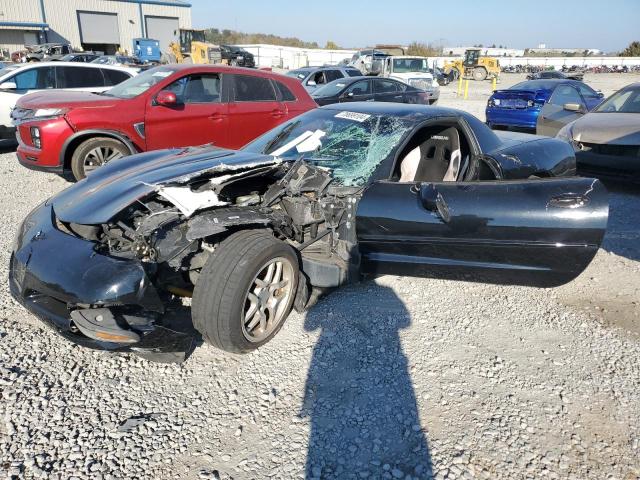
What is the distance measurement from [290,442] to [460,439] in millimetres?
804

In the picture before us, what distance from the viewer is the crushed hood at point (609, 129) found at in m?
5.83

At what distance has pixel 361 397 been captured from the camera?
8.17ft

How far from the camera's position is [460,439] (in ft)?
7.22

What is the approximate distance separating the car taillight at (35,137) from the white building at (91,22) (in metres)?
31.6

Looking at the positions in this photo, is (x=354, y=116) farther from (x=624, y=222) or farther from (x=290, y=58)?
(x=290, y=58)

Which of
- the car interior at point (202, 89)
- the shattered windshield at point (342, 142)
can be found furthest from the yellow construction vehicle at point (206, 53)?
the shattered windshield at point (342, 142)

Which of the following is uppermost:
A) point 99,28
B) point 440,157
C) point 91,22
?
point 91,22

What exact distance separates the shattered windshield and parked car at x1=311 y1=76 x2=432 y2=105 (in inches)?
262

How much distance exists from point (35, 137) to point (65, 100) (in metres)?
0.62

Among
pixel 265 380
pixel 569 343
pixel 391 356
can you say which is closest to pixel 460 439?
pixel 391 356

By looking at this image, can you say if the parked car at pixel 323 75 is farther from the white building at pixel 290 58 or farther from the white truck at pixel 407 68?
the white building at pixel 290 58

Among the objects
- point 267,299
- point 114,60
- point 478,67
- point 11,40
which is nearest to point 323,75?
point 114,60

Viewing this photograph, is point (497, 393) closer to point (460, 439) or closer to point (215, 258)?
point (460, 439)

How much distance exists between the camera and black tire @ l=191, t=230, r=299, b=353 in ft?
8.38
